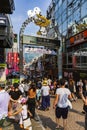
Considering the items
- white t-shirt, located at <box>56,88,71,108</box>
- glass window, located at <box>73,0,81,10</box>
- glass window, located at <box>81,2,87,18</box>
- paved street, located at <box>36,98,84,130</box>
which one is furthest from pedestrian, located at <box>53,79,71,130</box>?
glass window, located at <box>73,0,81,10</box>

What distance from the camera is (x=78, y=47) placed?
3656 centimetres

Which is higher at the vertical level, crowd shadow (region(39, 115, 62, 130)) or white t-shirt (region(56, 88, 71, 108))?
white t-shirt (region(56, 88, 71, 108))

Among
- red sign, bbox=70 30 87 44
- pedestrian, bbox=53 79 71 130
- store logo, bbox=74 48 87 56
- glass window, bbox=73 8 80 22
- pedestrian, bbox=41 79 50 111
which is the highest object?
glass window, bbox=73 8 80 22

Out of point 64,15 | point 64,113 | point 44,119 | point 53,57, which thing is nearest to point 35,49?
point 64,15

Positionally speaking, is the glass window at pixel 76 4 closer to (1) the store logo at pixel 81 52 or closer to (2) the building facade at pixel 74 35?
(2) the building facade at pixel 74 35

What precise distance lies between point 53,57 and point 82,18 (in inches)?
719

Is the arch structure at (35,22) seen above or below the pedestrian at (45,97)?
above

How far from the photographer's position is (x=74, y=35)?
36.5 meters

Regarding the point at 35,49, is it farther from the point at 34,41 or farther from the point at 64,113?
the point at 64,113

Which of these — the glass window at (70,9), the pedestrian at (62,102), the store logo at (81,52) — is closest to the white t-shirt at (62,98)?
the pedestrian at (62,102)

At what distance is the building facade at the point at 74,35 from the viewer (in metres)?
33.7

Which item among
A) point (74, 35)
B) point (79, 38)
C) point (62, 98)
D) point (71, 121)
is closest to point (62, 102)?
point (62, 98)

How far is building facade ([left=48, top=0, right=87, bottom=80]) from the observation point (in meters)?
33.7

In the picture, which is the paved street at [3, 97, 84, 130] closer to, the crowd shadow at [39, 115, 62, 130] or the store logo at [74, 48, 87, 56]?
the crowd shadow at [39, 115, 62, 130]
